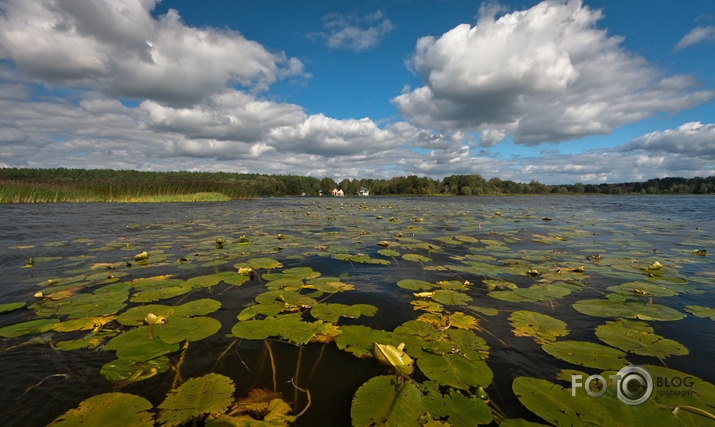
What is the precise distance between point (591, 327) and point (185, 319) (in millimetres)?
4174

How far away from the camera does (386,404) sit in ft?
5.24

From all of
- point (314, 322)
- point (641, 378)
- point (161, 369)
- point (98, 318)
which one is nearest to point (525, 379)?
point (641, 378)

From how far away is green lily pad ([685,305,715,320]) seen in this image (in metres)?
2.86

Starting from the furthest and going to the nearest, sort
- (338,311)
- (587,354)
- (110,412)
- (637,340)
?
(338,311) → (637,340) → (587,354) → (110,412)

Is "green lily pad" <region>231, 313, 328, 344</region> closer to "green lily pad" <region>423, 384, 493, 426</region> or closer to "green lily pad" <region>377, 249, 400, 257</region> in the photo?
"green lily pad" <region>423, 384, 493, 426</region>

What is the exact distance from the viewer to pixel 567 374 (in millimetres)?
1934

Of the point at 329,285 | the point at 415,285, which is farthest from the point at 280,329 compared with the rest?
the point at 415,285

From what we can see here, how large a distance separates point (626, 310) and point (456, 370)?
8.31ft

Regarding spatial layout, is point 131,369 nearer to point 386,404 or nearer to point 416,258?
point 386,404

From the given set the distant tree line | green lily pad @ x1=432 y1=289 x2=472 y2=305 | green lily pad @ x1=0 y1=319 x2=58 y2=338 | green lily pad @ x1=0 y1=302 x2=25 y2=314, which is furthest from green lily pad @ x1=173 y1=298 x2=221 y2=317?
the distant tree line

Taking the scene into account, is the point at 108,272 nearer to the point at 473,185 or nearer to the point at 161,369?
the point at 161,369

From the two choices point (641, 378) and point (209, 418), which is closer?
point (209, 418)

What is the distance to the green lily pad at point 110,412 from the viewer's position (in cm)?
145

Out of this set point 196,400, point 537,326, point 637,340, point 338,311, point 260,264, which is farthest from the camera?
point 260,264
